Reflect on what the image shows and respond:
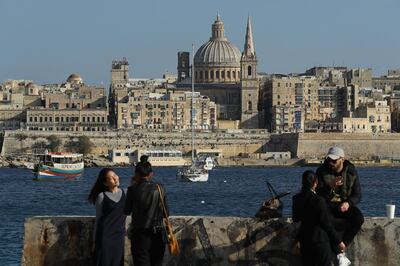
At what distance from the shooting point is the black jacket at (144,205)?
Answer: 32.2 ft

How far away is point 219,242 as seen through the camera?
10.7 metres

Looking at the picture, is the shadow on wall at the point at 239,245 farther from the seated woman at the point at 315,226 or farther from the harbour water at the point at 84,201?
the harbour water at the point at 84,201

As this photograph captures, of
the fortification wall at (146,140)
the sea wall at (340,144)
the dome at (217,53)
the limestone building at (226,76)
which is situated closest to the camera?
the fortification wall at (146,140)

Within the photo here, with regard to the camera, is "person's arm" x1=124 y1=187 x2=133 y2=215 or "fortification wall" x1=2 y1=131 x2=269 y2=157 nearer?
"person's arm" x1=124 y1=187 x2=133 y2=215

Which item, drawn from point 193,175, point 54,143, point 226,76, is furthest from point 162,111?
point 193,175

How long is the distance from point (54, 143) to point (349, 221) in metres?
87.6

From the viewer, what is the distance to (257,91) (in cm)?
11694

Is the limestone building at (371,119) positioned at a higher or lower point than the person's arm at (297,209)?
higher

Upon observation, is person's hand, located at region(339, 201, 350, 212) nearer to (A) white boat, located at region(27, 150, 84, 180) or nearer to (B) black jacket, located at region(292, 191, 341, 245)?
(B) black jacket, located at region(292, 191, 341, 245)

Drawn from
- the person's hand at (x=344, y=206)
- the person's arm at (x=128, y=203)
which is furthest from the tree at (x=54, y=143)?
the person's hand at (x=344, y=206)

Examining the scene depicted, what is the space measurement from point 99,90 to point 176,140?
1638 cm

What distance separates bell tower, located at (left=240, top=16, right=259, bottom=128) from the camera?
113875 millimetres

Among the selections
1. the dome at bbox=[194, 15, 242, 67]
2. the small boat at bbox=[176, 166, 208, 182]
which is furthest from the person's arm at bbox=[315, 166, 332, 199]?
the dome at bbox=[194, 15, 242, 67]

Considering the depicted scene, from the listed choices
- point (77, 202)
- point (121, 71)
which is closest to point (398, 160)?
point (121, 71)
